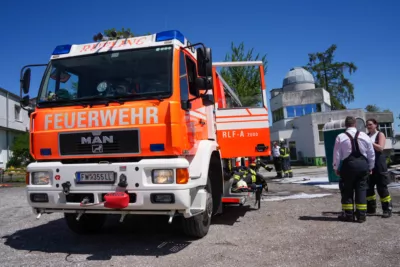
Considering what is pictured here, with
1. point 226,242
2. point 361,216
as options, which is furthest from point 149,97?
point 361,216

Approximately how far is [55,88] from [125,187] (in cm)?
186

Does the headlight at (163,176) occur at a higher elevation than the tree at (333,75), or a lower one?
lower

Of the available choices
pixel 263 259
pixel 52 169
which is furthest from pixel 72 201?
pixel 263 259

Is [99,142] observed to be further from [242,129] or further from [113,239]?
[242,129]

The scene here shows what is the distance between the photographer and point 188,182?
4227 millimetres

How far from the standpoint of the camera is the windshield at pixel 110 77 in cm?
456

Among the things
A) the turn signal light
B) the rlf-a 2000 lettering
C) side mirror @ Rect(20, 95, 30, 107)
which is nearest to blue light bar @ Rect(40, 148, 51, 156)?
the rlf-a 2000 lettering

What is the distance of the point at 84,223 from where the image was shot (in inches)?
223

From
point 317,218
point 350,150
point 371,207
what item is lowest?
point 317,218

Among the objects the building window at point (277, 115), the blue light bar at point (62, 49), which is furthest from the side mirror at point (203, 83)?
the building window at point (277, 115)

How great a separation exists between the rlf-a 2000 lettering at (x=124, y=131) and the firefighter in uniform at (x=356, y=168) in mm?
2429

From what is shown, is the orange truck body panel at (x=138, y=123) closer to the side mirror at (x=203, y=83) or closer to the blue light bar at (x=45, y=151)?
the blue light bar at (x=45, y=151)

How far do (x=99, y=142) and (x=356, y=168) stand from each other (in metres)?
4.13

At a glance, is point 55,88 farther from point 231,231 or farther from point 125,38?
point 231,231
